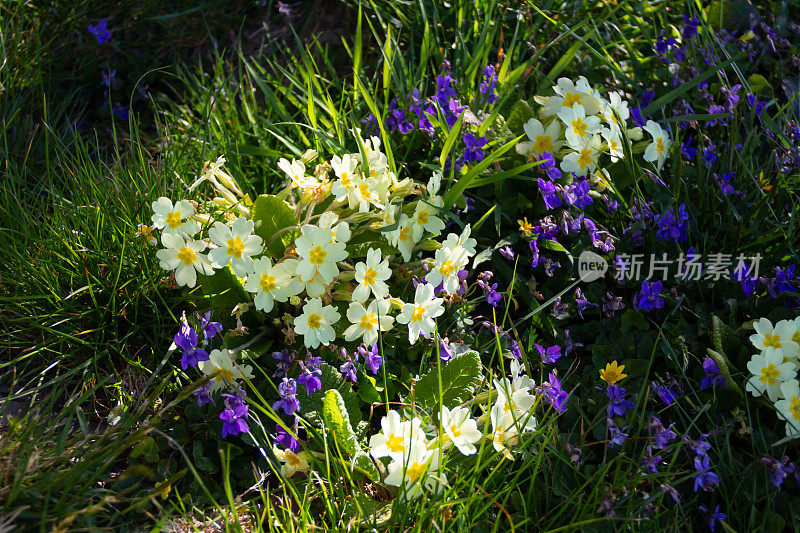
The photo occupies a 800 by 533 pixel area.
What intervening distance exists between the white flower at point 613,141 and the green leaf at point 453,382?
0.83 metres

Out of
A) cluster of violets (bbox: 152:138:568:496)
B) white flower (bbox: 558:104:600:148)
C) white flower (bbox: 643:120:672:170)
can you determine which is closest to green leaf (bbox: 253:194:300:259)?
cluster of violets (bbox: 152:138:568:496)

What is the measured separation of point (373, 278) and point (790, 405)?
3.85 ft

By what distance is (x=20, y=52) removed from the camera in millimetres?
3182

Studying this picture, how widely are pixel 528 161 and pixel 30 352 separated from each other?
5.71 feet

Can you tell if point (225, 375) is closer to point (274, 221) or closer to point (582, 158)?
point (274, 221)

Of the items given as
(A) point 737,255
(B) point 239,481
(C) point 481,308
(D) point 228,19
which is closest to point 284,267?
(B) point 239,481

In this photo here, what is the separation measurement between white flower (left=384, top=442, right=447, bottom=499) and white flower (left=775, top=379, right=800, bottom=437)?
931 mm

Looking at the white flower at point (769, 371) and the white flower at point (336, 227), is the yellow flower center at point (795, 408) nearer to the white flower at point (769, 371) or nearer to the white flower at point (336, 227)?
the white flower at point (769, 371)

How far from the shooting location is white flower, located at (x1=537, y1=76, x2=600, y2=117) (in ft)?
7.93

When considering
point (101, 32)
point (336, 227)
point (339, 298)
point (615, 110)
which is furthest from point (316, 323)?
point (101, 32)

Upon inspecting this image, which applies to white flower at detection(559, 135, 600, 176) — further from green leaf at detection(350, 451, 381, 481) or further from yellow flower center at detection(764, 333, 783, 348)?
green leaf at detection(350, 451, 381, 481)

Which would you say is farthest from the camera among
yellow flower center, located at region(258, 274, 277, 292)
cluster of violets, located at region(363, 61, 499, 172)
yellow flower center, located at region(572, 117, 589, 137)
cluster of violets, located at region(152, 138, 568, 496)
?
cluster of violets, located at region(363, 61, 499, 172)

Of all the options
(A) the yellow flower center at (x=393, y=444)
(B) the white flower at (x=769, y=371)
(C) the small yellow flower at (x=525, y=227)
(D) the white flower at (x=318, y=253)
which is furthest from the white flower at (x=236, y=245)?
(B) the white flower at (x=769, y=371)

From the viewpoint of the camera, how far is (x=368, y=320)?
6.74 ft
